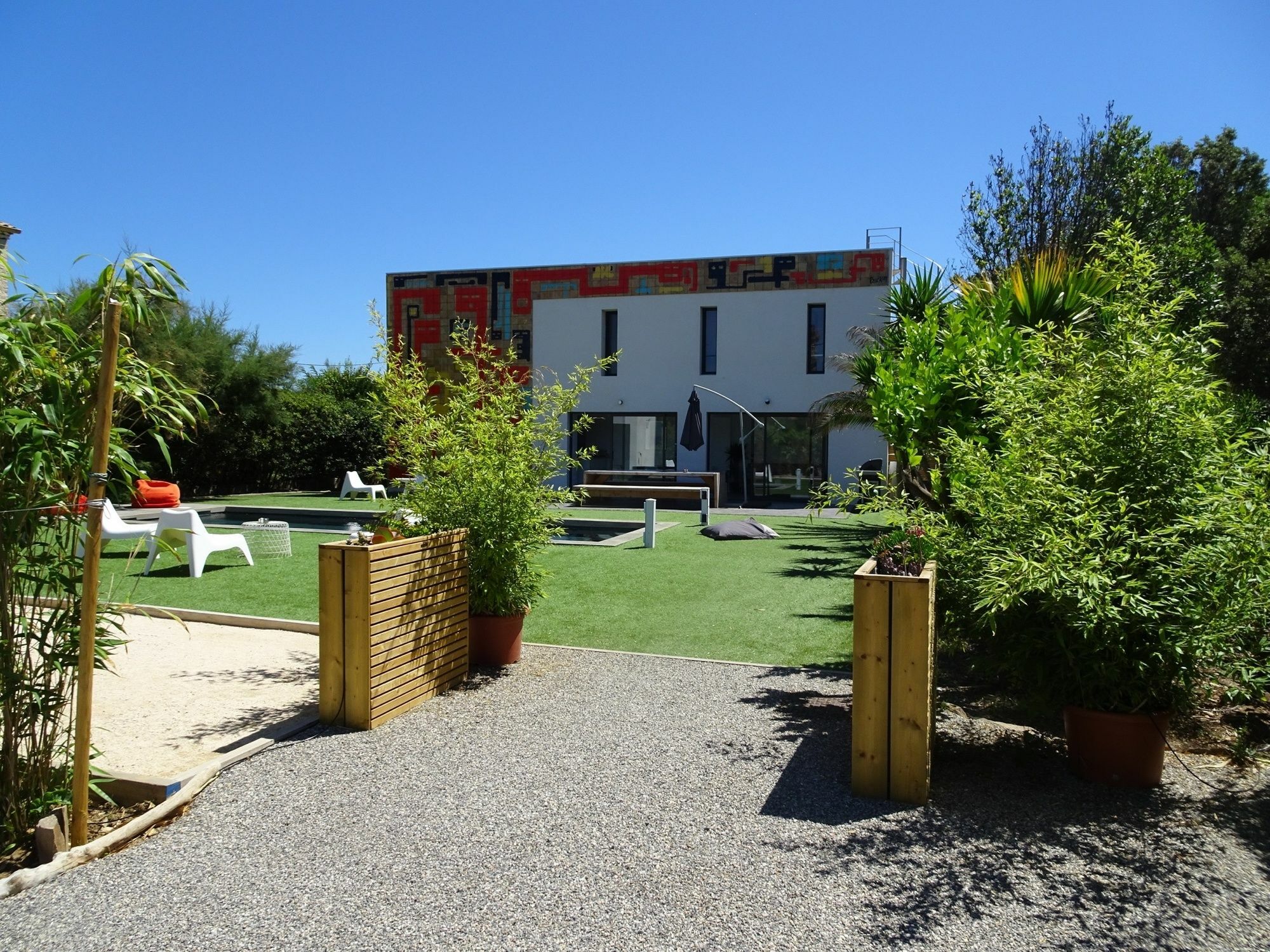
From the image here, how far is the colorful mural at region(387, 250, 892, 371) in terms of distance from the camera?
26609 millimetres

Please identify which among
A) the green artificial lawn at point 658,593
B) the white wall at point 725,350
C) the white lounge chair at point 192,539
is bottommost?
the green artificial lawn at point 658,593

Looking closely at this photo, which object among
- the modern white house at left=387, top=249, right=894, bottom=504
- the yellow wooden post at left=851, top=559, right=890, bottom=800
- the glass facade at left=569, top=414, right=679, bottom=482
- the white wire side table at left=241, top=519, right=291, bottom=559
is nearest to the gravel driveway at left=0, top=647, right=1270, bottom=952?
the yellow wooden post at left=851, top=559, right=890, bottom=800

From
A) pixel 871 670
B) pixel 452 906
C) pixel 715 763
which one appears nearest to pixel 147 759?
pixel 452 906

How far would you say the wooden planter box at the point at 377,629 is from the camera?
481 cm

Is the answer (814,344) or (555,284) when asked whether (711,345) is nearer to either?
(814,344)

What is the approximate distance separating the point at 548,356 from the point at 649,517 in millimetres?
17082

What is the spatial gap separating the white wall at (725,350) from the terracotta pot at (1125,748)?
21968 mm

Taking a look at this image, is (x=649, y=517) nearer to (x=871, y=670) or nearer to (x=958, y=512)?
(x=958, y=512)

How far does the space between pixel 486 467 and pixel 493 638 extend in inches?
49.8

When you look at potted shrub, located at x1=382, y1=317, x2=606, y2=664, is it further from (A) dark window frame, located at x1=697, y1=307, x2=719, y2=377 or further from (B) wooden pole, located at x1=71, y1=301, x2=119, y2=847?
(A) dark window frame, located at x1=697, y1=307, x2=719, y2=377

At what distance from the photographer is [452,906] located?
9.94ft

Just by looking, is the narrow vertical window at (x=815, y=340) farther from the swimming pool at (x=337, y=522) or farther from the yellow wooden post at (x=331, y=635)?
the yellow wooden post at (x=331, y=635)

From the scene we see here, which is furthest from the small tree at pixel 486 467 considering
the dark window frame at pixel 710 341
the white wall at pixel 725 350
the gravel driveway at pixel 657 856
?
the dark window frame at pixel 710 341

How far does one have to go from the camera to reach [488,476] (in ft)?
19.4
